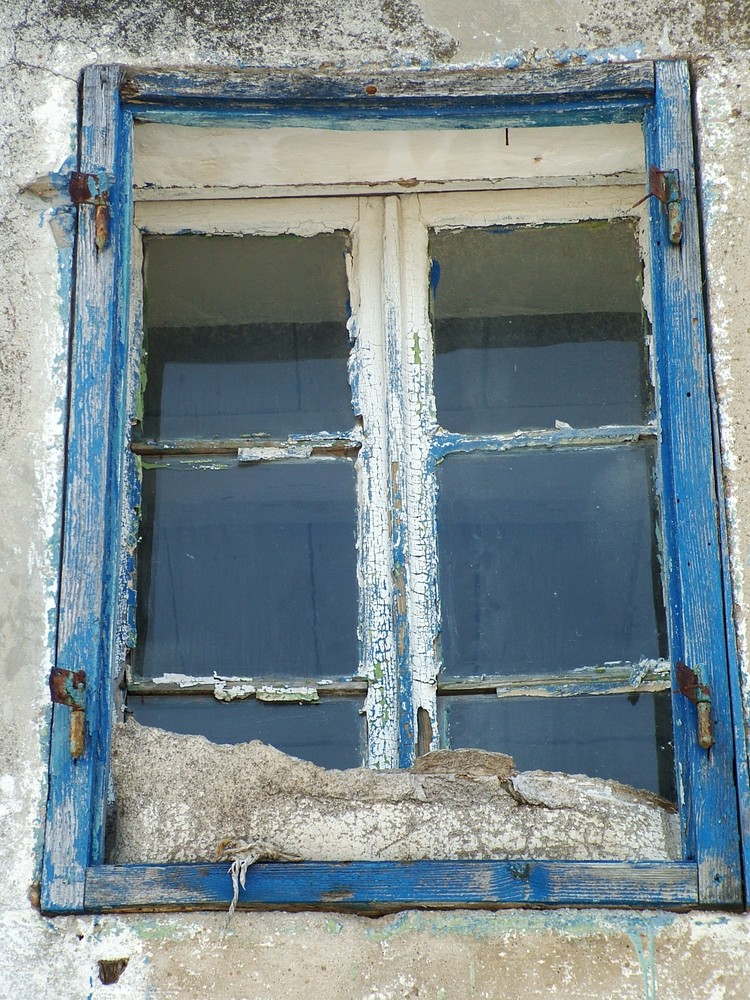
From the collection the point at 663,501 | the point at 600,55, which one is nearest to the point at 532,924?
the point at 663,501

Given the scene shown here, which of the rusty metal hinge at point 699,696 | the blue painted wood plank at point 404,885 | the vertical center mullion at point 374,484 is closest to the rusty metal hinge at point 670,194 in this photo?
the vertical center mullion at point 374,484

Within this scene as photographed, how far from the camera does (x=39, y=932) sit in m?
1.91

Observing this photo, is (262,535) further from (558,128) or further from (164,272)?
(558,128)

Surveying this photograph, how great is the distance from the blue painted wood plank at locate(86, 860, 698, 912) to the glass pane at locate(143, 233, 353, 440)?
3.23ft

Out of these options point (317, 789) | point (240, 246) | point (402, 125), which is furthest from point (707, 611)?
point (240, 246)

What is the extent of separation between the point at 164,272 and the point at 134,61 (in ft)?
1.57

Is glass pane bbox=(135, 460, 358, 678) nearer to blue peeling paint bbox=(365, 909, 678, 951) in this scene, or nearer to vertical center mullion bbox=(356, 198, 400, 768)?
vertical center mullion bbox=(356, 198, 400, 768)

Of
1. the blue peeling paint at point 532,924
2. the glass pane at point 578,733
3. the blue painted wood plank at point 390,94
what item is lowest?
the blue peeling paint at point 532,924

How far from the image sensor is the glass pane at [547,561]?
93.0 inches

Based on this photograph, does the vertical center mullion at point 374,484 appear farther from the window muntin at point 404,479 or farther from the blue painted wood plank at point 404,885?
the blue painted wood plank at point 404,885

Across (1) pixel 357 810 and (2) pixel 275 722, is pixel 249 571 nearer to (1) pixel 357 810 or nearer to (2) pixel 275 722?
(2) pixel 275 722

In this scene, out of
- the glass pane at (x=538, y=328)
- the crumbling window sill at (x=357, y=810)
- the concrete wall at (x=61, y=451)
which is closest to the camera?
the concrete wall at (x=61, y=451)

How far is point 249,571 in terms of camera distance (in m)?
2.44

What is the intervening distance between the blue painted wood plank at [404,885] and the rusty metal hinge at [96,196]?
3.78ft
